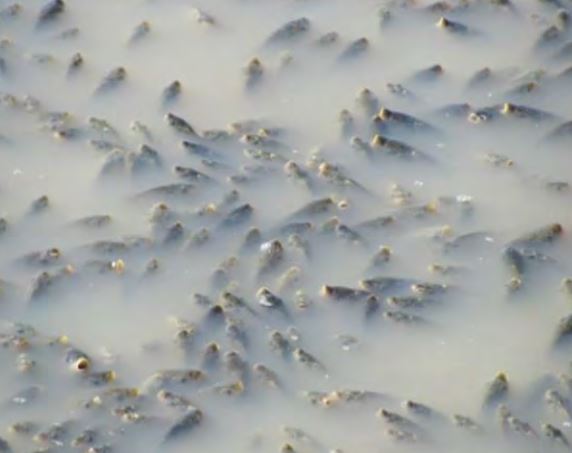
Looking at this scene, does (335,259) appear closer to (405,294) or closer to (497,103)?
Answer: (405,294)

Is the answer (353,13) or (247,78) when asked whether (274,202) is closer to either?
(247,78)

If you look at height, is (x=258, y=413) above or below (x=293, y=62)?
below

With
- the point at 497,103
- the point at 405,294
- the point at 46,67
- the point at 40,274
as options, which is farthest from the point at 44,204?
the point at 497,103

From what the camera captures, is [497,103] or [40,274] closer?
[40,274]

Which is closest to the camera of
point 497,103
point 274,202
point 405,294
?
point 405,294

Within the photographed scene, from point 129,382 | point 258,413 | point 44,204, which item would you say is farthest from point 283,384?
point 44,204

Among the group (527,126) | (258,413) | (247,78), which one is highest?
(247,78)

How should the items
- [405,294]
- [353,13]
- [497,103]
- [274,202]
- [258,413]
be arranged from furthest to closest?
[353,13] → [497,103] → [274,202] → [405,294] → [258,413]
